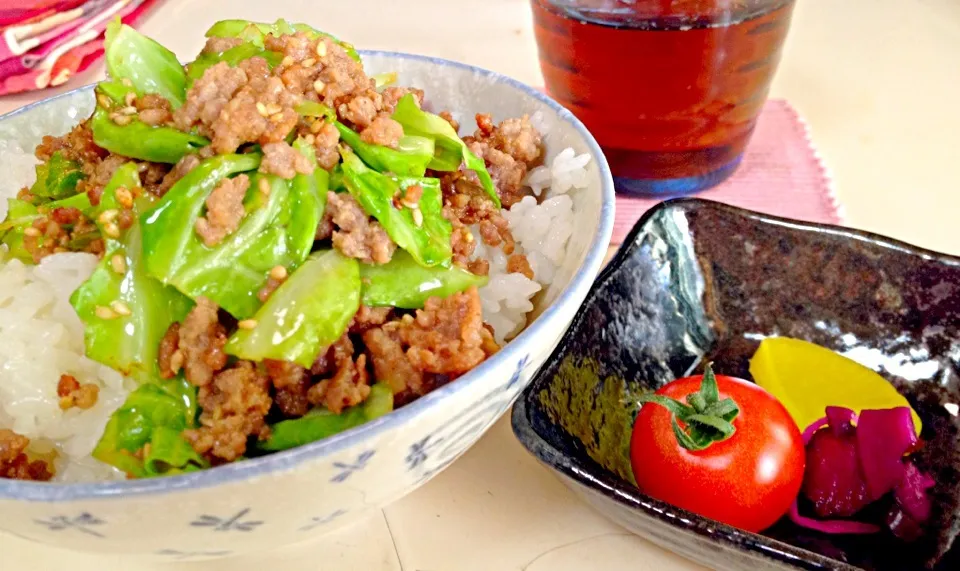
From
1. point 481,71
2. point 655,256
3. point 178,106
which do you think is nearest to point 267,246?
point 178,106

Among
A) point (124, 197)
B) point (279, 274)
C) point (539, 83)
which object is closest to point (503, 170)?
point (279, 274)

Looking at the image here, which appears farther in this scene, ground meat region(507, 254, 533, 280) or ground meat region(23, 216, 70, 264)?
ground meat region(507, 254, 533, 280)

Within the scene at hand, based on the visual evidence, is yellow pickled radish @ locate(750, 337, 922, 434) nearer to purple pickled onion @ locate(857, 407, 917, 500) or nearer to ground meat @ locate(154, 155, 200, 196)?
purple pickled onion @ locate(857, 407, 917, 500)

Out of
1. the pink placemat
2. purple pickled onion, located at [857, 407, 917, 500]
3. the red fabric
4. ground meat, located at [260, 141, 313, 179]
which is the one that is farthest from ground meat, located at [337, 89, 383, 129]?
the red fabric

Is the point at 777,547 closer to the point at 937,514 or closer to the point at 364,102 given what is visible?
the point at 937,514

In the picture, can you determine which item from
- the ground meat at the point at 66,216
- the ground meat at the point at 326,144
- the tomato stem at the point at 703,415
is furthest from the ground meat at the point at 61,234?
the tomato stem at the point at 703,415

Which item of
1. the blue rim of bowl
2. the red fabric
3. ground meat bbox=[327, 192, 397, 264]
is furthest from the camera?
the red fabric
